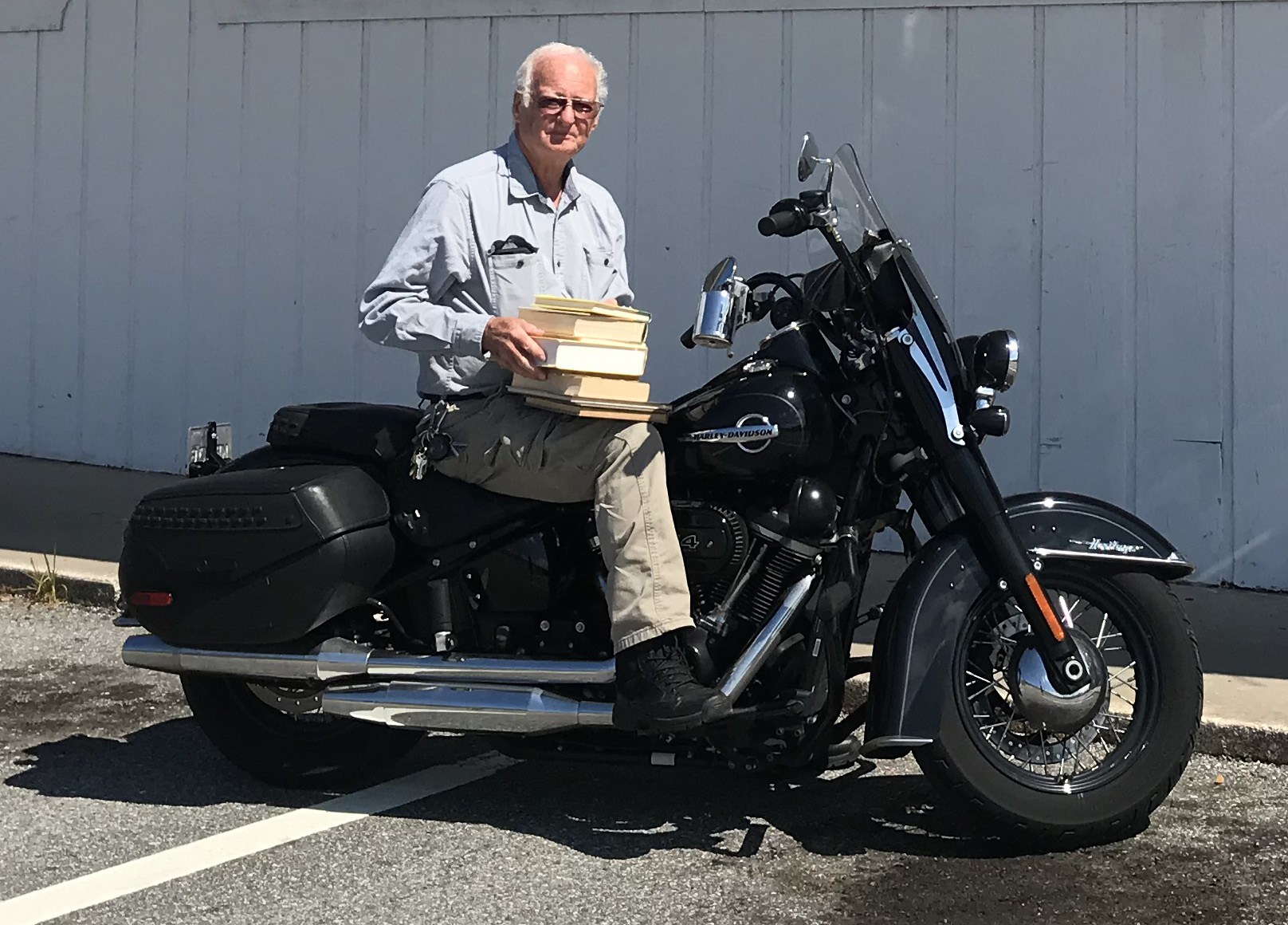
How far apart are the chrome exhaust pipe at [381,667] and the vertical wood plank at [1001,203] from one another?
3.23m

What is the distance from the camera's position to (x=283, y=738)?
14.6 ft

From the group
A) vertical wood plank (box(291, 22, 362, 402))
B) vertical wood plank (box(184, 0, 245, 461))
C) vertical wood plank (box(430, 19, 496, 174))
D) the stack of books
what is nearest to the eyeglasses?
the stack of books

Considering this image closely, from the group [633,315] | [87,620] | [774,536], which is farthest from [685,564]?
[87,620]

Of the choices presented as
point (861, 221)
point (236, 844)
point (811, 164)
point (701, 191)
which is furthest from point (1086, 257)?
point (236, 844)

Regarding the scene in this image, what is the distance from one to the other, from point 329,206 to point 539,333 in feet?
14.7

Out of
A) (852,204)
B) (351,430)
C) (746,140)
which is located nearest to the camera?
(852,204)

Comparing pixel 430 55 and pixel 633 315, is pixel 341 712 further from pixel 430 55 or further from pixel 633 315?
pixel 430 55

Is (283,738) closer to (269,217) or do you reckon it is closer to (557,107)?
(557,107)

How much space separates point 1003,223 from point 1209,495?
1.35 metres

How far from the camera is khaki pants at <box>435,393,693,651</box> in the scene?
12.7ft

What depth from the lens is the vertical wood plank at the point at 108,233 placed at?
28.0 ft

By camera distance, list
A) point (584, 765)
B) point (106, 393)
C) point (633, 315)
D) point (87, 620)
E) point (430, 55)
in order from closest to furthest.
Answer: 1. point (633, 315)
2. point (584, 765)
3. point (87, 620)
4. point (430, 55)
5. point (106, 393)

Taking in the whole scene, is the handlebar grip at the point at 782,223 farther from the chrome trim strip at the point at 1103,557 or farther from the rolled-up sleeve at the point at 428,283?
the chrome trim strip at the point at 1103,557

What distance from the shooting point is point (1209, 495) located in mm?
6574
